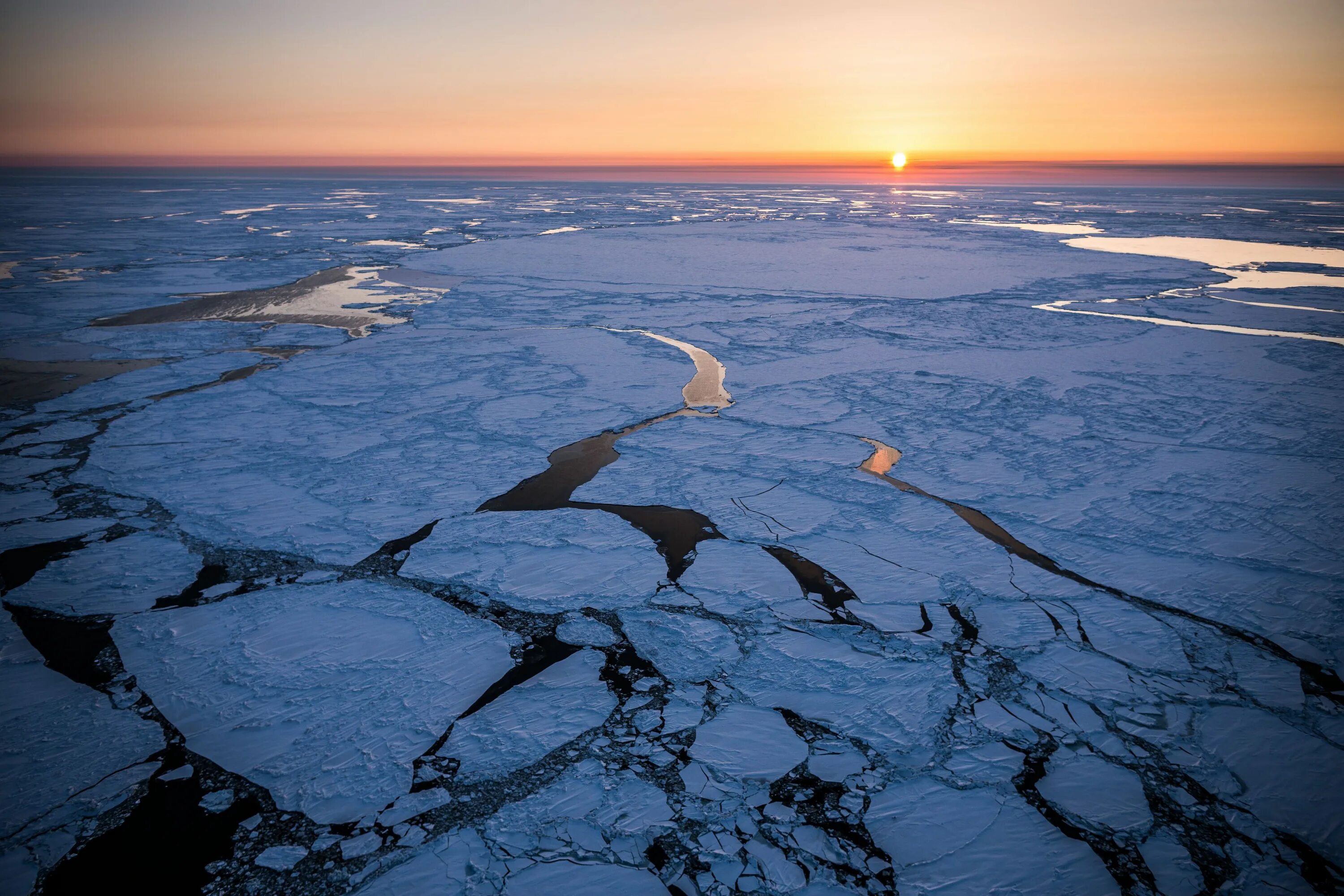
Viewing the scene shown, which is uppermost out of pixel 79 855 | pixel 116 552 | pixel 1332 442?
pixel 1332 442

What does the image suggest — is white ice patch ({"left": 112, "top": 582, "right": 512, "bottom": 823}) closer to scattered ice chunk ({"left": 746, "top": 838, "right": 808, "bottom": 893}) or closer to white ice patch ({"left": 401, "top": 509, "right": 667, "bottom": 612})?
white ice patch ({"left": 401, "top": 509, "right": 667, "bottom": 612})

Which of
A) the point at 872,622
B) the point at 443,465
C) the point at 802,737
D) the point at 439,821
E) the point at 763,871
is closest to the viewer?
the point at 763,871

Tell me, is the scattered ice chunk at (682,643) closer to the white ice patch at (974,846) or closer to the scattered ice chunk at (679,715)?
the scattered ice chunk at (679,715)

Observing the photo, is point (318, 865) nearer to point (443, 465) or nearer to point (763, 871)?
point (763, 871)

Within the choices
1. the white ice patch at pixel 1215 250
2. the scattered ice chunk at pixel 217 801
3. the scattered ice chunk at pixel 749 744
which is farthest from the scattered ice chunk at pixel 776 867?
the white ice patch at pixel 1215 250

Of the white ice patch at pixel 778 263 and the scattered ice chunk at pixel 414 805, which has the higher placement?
the white ice patch at pixel 778 263

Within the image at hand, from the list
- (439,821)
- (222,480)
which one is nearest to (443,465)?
(222,480)
